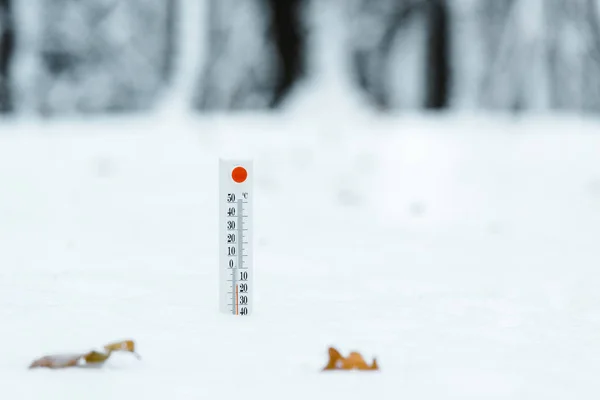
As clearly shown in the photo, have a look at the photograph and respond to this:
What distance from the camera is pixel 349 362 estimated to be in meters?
1.57

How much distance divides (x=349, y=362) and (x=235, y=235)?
493 mm

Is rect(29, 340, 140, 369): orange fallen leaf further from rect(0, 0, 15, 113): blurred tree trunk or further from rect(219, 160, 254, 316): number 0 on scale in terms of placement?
rect(0, 0, 15, 113): blurred tree trunk

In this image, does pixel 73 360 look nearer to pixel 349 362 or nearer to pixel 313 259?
pixel 349 362

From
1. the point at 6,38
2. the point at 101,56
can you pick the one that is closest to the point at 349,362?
the point at 6,38

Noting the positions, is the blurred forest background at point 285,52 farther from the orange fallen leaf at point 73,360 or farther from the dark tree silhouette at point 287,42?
the orange fallen leaf at point 73,360

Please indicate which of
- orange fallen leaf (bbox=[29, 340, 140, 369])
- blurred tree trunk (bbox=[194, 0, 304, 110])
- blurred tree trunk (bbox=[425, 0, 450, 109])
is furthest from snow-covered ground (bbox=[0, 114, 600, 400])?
blurred tree trunk (bbox=[194, 0, 304, 110])

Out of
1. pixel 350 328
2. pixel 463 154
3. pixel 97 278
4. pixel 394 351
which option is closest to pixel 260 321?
pixel 350 328

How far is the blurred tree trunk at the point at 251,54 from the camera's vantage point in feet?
28.8

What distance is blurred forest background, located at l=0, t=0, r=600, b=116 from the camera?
896 centimetres

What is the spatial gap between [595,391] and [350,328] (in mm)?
624

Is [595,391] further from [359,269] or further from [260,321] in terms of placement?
[359,269]

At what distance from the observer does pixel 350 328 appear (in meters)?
1.93

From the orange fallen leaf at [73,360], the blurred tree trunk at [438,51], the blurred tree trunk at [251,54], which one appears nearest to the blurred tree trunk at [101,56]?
the blurred tree trunk at [251,54]

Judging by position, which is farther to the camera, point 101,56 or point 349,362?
point 101,56
